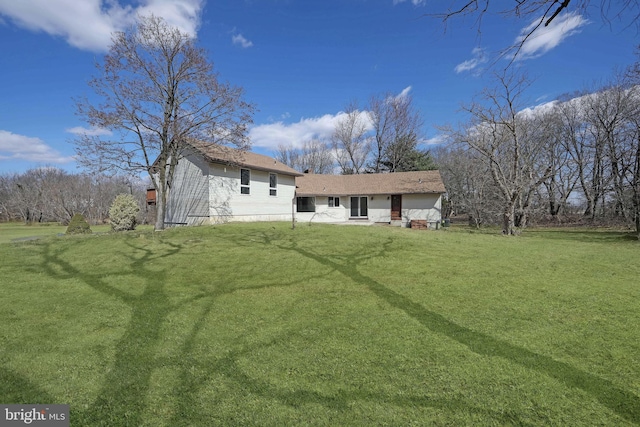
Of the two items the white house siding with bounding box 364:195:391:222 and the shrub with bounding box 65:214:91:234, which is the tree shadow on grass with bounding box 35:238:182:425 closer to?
the shrub with bounding box 65:214:91:234

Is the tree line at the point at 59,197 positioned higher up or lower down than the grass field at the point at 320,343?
higher up

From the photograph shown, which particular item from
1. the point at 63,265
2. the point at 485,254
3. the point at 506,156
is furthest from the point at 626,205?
the point at 63,265

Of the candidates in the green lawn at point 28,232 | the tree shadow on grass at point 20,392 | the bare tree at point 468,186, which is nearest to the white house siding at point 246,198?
the green lawn at point 28,232

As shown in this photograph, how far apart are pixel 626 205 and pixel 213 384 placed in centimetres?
2428

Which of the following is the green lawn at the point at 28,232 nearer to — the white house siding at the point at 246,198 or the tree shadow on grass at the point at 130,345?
the white house siding at the point at 246,198

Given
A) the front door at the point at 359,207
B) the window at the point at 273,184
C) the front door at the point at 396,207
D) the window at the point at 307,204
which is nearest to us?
the window at the point at 273,184

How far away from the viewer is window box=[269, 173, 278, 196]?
19047 millimetres

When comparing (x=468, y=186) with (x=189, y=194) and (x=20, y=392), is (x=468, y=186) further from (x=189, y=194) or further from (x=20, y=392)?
(x=20, y=392)

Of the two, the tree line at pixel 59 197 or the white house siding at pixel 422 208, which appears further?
the tree line at pixel 59 197

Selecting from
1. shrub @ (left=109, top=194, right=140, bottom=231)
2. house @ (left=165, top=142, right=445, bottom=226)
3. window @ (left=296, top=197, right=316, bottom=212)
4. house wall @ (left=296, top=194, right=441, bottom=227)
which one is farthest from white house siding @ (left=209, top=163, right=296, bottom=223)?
shrub @ (left=109, top=194, right=140, bottom=231)

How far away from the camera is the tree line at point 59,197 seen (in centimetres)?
3709

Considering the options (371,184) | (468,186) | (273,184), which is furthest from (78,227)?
(468,186)

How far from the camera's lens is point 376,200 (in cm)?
2270

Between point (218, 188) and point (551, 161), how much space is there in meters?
30.7
